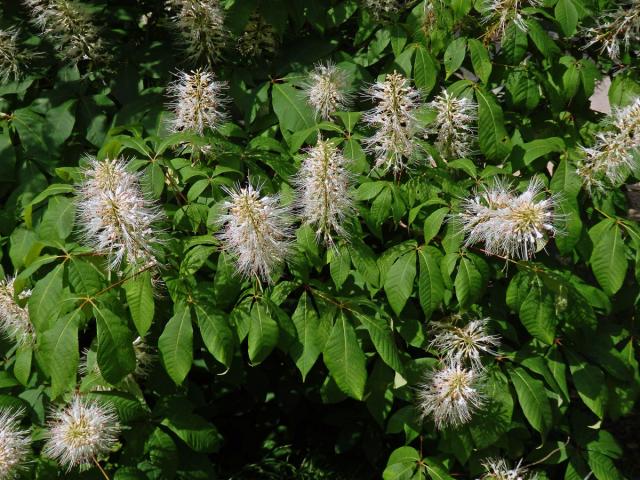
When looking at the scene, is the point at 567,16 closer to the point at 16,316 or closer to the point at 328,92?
the point at 328,92

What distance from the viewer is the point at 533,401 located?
8.84 feet

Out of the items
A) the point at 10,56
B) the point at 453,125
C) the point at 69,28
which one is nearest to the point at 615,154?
the point at 453,125

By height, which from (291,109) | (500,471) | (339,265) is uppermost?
(291,109)

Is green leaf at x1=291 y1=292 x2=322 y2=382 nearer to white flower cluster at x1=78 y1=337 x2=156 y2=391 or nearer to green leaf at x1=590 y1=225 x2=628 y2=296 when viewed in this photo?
white flower cluster at x1=78 y1=337 x2=156 y2=391

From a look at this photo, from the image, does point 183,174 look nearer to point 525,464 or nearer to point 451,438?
point 451,438

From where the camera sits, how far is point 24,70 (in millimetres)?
3219

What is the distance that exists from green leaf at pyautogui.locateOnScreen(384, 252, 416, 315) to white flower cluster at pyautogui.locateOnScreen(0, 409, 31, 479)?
4.52 feet

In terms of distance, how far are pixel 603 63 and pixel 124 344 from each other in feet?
8.42

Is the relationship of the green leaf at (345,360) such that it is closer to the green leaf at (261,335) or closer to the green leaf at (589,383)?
the green leaf at (261,335)

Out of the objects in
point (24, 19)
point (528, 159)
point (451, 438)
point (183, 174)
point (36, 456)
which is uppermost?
point (24, 19)

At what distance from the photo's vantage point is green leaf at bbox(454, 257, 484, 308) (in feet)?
8.20

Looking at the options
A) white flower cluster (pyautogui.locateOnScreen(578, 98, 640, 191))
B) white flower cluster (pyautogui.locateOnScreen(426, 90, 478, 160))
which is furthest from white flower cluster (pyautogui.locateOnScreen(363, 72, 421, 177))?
white flower cluster (pyautogui.locateOnScreen(578, 98, 640, 191))

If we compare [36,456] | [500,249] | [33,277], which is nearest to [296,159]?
[500,249]

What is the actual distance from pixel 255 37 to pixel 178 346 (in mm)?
1611
